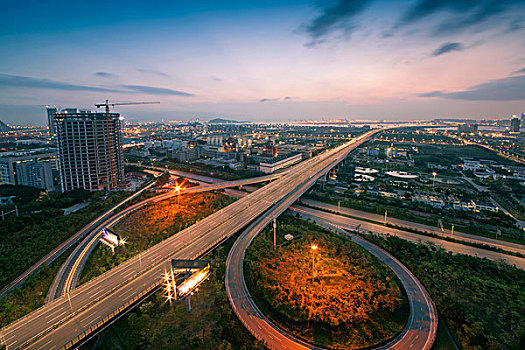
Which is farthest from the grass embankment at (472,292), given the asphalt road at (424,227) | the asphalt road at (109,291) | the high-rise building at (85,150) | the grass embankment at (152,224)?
the high-rise building at (85,150)

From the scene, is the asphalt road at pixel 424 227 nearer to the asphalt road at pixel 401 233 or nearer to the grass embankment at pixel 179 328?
the asphalt road at pixel 401 233

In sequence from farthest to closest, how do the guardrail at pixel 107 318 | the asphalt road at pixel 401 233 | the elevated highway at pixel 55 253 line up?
the asphalt road at pixel 401 233 < the elevated highway at pixel 55 253 < the guardrail at pixel 107 318

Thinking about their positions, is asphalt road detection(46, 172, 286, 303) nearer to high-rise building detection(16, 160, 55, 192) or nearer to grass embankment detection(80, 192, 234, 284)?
grass embankment detection(80, 192, 234, 284)

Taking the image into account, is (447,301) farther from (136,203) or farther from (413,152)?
(413,152)

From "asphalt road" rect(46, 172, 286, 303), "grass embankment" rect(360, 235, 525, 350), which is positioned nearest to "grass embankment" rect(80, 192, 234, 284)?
"asphalt road" rect(46, 172, 286, 303)

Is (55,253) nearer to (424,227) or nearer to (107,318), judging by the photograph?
(107,318)
